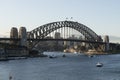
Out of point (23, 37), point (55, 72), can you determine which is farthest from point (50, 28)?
point (55, 72)

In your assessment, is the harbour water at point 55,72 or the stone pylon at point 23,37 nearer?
the harbour water at point 55,72

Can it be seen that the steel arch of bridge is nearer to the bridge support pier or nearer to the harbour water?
the bridge support pier

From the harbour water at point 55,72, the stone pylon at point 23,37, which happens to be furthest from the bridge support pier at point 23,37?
the harbour water at point 55,72

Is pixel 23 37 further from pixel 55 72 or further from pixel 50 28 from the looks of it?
pixel 55 72

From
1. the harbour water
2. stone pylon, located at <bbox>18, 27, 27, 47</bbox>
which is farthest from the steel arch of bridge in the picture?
the harbour water

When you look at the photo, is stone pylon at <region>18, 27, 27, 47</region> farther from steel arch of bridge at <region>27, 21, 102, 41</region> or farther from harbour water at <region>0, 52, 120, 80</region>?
harbour water at <region>0, 52, 120, 80</region>

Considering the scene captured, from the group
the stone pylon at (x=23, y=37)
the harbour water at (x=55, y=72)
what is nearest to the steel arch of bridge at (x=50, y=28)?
the stone pylon at (x=23, y=37)

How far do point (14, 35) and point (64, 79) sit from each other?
108962mm

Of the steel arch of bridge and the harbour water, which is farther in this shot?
the steel arch of bridge

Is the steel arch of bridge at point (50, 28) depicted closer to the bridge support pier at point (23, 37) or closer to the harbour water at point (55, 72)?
the bridge support pier at point (23, 37)

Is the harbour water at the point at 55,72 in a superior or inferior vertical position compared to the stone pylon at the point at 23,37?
inferior

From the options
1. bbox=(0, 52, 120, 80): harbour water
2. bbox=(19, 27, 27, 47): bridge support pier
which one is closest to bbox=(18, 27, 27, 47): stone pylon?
bbox=(19, 27, 27, 47): bridge support pier

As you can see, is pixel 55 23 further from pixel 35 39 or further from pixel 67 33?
pixel 35 39

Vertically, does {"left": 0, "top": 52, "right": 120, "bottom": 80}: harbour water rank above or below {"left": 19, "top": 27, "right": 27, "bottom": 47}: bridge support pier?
below
